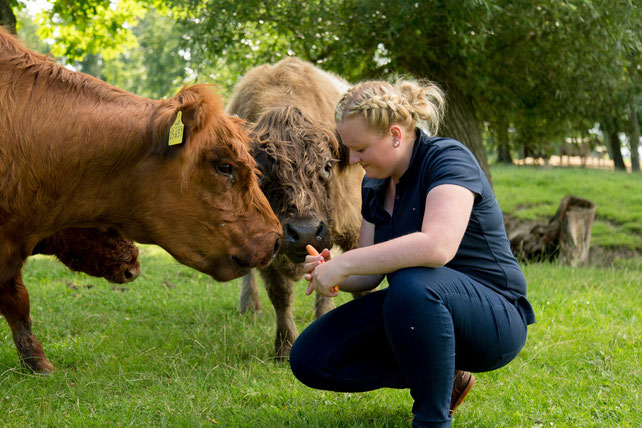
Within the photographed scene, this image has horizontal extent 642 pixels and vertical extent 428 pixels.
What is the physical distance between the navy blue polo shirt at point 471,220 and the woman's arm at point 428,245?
0.17m

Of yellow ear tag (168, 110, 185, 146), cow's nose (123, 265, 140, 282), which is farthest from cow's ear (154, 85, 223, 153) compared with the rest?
cow's nose (123, 265, 140, 282)

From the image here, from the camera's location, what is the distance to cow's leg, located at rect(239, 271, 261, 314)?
6660 mm

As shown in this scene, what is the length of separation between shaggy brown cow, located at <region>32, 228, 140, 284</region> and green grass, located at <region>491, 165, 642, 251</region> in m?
7.43

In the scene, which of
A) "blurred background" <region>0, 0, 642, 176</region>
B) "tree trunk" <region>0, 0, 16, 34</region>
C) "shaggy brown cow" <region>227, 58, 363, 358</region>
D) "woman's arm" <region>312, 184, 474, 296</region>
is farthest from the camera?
"blurred background" <region>0, 0, 642, 176</region>

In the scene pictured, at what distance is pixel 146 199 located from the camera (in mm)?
3434

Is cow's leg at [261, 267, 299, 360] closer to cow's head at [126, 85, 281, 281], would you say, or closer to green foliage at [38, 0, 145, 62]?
cow's head at [126, 85, 281, 281]

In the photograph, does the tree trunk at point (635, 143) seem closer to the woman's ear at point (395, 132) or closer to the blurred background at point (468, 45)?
the blurred background at point (468, 45)

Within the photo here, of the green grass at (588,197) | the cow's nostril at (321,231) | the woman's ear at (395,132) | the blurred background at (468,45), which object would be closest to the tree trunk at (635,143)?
the green grass at (588,197)

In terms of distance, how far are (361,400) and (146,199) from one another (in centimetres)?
166

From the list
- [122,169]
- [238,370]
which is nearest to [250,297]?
[238,370]

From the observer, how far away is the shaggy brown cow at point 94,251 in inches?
185

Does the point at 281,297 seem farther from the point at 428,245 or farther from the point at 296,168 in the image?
the point at 428,245

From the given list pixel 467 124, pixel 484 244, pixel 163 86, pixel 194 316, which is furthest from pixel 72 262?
pixel 163 86

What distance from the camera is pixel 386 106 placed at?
10.2 ft
